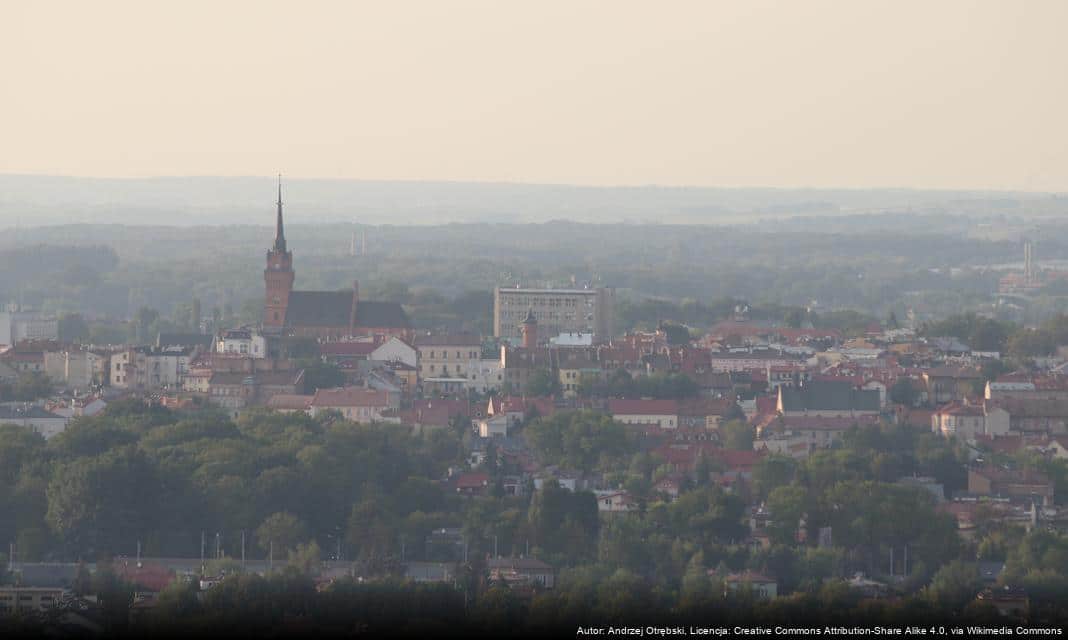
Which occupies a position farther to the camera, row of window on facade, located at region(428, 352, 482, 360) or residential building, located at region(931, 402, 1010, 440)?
row of window on facade, located at region(428, 352, 482, 360)

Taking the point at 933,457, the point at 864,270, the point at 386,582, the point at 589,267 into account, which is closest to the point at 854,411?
the point at 933,457

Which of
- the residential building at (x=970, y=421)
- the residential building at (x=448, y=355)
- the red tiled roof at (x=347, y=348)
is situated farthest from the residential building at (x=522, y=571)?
the red tiled roof at (x=347, y=348)

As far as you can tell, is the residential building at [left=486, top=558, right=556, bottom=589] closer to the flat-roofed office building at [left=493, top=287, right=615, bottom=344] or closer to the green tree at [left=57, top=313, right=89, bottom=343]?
the green tree at [left=57, top=313, right=89, bottom=343]

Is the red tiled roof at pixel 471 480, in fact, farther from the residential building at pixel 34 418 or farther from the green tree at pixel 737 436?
the residential building at pixel 34 418

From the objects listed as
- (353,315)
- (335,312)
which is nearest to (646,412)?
(353,315)

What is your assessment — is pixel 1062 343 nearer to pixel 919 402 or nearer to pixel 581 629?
pixel 919 402

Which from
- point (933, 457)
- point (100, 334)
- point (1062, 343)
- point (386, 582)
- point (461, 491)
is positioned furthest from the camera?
point (100, 334)

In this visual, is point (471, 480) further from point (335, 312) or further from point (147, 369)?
point (335, 312)

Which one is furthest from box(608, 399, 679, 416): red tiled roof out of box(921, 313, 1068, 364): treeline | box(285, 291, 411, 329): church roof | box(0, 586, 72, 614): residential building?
box(0, 586, 72, 614): residential building

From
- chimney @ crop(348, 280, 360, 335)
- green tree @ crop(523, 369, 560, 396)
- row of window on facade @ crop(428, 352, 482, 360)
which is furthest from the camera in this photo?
chimney @ crop(348, 280, 360, 335)
